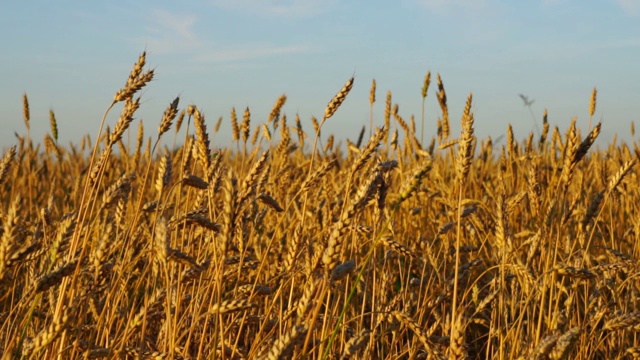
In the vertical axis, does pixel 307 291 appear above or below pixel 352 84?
below

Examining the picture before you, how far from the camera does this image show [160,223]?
1.53 meters

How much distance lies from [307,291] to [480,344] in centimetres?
208

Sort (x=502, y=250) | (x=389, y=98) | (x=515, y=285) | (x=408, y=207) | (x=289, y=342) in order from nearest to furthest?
(x=289, y=342) < (x=502, y=250) < (x=515, y=285) < (x=408, y=207) < (x=389, y=98)

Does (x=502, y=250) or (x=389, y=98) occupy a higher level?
(x=389, y=98)

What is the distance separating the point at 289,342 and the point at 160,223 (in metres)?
0.40

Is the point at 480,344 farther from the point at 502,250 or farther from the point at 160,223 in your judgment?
the point at 160,223

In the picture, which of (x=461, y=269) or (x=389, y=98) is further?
(x=389, y=98)

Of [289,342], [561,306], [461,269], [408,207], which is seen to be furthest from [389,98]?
[289,342]

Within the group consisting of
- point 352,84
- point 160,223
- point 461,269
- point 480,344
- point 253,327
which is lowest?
point 480,344

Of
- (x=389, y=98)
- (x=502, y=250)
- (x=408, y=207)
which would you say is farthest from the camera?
(x=389, y=98)

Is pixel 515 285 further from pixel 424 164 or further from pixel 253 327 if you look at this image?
pixel 424 164

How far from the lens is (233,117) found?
3.12m

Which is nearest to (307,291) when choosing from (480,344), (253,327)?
(253,327)

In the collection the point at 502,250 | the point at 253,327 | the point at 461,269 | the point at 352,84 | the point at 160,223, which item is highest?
the point at 352,84
